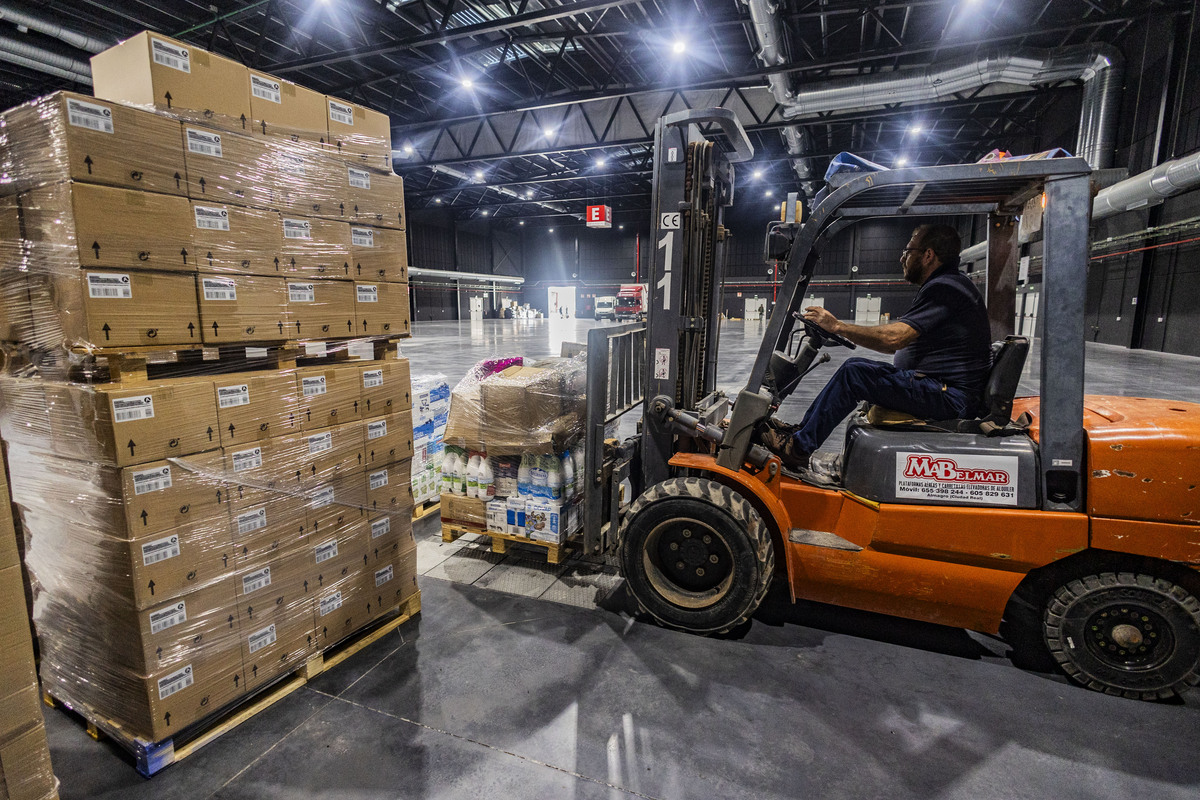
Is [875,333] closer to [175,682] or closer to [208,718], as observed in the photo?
[175,682]

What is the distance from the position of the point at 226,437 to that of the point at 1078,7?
18.9m

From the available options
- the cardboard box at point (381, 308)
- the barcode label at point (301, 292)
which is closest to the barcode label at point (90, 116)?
the barcode label at point (301, 292)

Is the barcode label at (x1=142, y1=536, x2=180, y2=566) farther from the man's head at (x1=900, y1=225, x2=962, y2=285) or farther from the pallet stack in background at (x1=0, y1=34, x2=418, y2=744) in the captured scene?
the man's head at (x1=900, y1=225, x2=962, y2=285)

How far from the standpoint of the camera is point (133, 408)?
6.82 ft

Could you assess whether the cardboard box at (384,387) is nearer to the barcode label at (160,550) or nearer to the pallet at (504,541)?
the barcode label at (160,550)

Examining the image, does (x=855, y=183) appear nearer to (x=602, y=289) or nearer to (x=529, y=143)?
(x=529, y=143)

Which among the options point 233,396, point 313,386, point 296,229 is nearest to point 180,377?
point 233,396

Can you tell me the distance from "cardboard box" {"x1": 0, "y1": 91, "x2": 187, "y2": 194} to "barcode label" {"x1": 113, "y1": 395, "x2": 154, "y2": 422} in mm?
773

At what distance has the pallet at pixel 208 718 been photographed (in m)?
2.20

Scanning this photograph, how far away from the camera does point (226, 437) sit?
239cm

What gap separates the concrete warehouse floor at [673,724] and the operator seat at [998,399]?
3.99 feet

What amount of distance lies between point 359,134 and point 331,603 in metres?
2.45

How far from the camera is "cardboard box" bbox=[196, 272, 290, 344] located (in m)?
2.35

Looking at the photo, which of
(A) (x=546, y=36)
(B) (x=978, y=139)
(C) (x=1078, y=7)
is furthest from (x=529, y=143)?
(B) (x=978, y=139)
